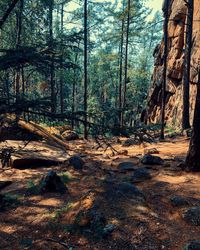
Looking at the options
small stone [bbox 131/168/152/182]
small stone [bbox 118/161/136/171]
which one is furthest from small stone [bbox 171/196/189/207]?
small stone [bbox 118/161/136/171]

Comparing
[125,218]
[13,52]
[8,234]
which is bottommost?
[8,234]

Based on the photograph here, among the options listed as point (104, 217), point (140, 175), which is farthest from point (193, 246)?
point (140, 175)

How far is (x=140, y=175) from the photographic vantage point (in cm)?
822

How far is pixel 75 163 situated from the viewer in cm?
988

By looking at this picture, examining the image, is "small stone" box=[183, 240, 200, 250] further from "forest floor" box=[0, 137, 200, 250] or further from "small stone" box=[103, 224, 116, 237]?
"small stone" box=[103, 224, 116, 237]

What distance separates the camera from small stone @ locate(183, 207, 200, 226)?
531 cm

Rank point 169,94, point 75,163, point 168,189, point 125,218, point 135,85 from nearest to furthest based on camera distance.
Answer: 1. point 125,218
2. point 168,189
3. point 75,163
4. point 169,94
5. point 135,85

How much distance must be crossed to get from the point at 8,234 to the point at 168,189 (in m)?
3.82

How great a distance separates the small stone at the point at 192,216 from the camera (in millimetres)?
5307

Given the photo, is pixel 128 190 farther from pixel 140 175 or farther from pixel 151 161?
pixel 151 161

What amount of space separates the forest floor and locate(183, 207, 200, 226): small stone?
0.40 feet

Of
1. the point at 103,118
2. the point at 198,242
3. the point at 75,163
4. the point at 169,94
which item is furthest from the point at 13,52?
the point at 169,94

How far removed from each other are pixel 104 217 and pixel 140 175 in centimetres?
311

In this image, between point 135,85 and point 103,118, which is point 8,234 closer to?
point 103,118
